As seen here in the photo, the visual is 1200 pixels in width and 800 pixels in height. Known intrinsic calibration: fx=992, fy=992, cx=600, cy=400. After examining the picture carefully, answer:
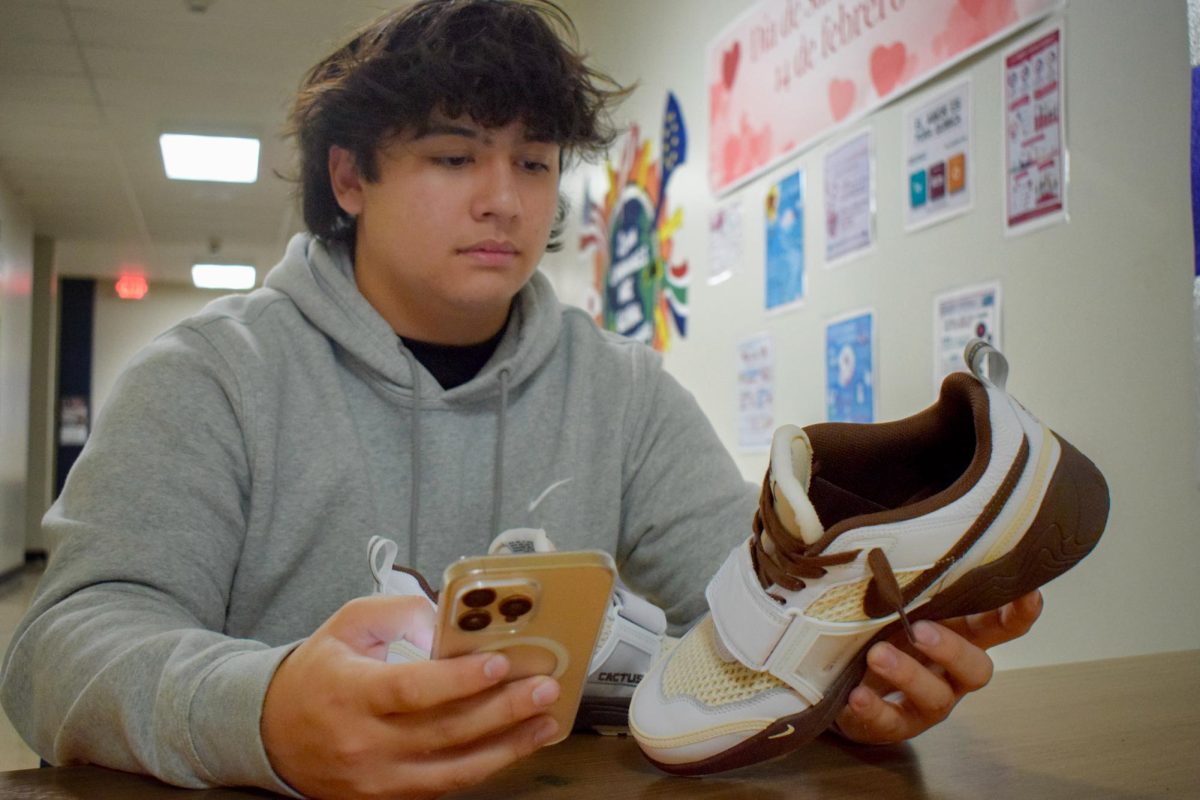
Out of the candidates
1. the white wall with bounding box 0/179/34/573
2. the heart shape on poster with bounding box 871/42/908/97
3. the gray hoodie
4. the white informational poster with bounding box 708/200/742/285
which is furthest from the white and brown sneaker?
the white wall with bounding box 0/179/34/573

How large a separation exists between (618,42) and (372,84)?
7.55 feet

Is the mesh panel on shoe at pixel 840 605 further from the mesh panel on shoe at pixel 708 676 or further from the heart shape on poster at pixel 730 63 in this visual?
the heart shape on poster at pixel 730 63

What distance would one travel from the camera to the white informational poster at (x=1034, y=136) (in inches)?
52.3

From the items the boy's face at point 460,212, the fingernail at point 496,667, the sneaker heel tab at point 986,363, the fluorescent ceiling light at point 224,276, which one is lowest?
the fingernail at point 496,667

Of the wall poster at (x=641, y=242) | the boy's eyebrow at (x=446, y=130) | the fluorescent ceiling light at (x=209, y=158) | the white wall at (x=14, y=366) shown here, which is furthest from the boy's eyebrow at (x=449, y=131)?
the white wall at (x=14, y=366)

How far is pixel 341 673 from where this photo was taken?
0.48 m

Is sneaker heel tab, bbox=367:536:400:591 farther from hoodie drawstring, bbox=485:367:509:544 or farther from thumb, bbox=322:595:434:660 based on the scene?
hoodie drawstring, bbox=485:367:509:544

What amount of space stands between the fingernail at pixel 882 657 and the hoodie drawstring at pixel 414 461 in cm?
53

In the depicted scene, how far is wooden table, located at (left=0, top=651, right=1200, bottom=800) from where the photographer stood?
1.83 ft

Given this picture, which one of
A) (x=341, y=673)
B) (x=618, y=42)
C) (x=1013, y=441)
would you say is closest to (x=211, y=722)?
(x=341, y=673)

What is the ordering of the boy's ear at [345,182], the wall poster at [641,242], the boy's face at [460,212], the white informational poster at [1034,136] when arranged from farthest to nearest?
the wall poster at [641,242] < the white informational poster at [1034,136] < the boy's ear at [345,182] < the boy's face at [460,212]

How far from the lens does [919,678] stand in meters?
0.60

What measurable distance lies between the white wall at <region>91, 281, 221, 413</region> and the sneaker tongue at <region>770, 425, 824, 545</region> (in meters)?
9.43

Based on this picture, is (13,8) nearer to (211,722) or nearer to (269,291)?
(269,291)
